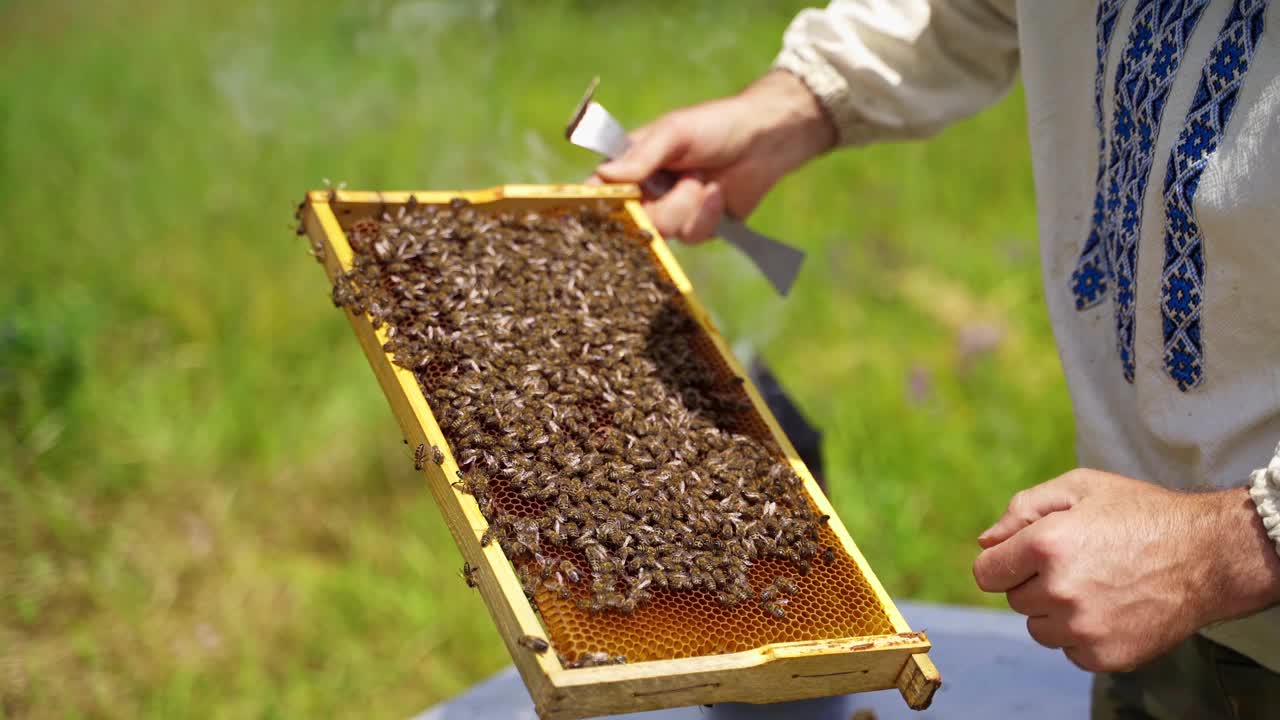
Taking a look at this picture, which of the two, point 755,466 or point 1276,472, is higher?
point 755,466

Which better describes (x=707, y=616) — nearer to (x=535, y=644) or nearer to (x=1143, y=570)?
(x=535, y=644)

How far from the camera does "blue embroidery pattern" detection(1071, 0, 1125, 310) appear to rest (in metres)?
2.71

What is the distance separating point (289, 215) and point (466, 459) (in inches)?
201

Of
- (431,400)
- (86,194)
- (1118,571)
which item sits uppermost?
(86,194)

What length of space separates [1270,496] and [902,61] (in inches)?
83.0

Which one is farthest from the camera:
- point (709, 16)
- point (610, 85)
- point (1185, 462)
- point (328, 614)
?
point (709, 16)

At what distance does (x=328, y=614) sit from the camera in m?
4.98

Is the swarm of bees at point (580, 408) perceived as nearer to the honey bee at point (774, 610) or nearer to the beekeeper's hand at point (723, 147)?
the honey bee at point (774, 610)

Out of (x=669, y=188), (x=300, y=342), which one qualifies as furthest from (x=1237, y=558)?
(x=300, y=342)

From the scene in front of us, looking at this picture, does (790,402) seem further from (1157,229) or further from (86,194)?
(86,194)

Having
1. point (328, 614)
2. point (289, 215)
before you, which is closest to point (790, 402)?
point (328, 614)

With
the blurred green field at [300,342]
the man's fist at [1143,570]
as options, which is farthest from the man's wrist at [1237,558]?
the blurred green field at [300,342]

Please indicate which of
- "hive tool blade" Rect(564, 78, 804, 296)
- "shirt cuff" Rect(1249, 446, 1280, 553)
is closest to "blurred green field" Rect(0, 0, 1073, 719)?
"hive tool blade" Rect(564, 78, 804, 296)

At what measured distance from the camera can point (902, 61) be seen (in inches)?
143
